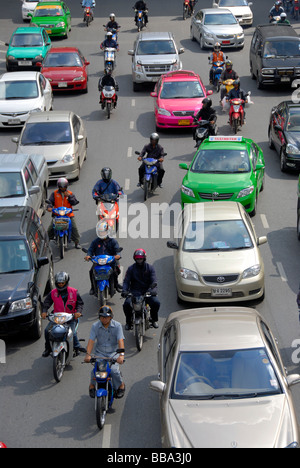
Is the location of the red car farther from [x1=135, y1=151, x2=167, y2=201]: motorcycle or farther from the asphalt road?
[x1=135, y1=151, x2=167, y2=201]: motorcycle

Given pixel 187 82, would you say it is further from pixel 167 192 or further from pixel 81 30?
pixel 81 30

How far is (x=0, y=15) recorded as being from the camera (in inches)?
1978

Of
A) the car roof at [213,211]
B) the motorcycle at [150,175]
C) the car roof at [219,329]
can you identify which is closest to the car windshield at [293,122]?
the motorcycle at [150,175]

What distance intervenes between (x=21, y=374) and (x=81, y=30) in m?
34.1

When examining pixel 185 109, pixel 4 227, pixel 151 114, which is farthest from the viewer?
pixel 151 114

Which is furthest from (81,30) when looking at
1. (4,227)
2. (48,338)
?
(48,338)

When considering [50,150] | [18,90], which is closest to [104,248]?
[50,150]

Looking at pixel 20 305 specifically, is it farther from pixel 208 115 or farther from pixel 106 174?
pixel 208 115

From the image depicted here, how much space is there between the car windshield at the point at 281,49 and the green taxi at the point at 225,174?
11.4 metres

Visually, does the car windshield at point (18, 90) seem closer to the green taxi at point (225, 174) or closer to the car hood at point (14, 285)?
the green taxi at point (225, 174)

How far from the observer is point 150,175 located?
22125 millimetres

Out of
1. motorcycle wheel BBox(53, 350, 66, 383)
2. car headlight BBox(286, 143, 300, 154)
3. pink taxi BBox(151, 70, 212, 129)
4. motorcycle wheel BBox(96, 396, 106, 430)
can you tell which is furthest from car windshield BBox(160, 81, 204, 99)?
motorcycle wheel BBox(96, 396, 106, 430)

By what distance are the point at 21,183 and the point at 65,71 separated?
14470 mm

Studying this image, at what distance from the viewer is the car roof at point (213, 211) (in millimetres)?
16984
